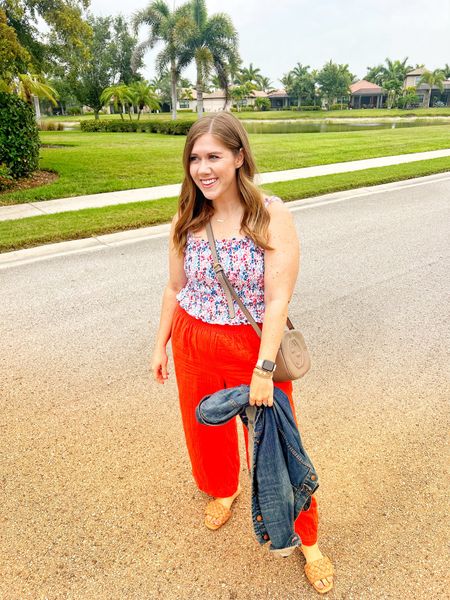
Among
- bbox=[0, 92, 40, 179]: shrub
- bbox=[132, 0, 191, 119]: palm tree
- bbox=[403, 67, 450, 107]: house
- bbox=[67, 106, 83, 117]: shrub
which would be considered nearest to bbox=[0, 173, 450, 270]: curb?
bbox=[0, 92, 40, 179]: shrub

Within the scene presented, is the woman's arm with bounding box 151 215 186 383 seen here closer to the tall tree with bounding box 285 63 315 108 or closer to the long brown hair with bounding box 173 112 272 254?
the long brown hair with bounding box 173 112 272 254

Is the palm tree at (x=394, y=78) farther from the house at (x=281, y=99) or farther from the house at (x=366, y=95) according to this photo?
the house at (x=281, y=99)

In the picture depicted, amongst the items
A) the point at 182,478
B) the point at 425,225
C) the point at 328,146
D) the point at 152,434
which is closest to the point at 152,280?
the point at 152,434

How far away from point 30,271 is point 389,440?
4477 millimetres

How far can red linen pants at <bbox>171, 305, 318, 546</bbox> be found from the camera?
6.23ft

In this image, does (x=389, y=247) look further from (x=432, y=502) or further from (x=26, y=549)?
(x=26, y=549)

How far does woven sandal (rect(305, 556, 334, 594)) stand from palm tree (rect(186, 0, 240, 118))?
33.1 metres

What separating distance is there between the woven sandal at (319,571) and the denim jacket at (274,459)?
25cm

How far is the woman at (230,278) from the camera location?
1.74 meters

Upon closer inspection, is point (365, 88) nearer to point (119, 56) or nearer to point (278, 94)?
point (278, 94)

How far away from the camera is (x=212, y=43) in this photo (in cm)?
3184

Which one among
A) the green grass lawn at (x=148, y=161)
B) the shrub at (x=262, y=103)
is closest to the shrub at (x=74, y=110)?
the shrub at (x=262, y=103)

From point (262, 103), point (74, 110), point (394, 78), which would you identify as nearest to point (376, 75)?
point (394, 78)

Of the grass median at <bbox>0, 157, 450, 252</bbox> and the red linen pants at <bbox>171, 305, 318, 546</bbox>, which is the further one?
the grass median at <bbox>0, 157, 450, 252</bbox>
